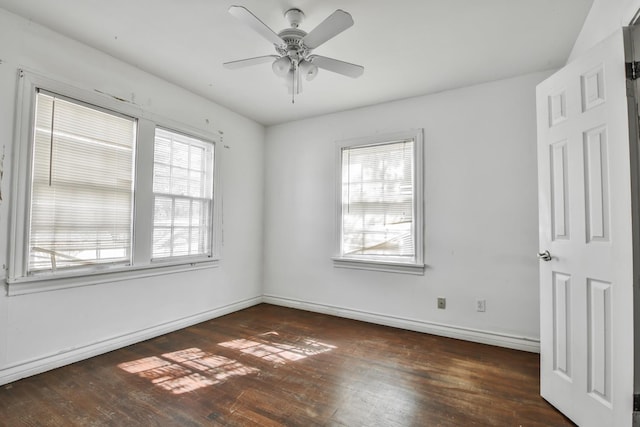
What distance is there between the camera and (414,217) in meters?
3.42

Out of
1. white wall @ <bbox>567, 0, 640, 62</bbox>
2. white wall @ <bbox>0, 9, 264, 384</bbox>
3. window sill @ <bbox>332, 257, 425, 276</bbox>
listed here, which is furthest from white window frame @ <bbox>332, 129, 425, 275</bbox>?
white wall @ <bbox>567, 0, 640, 62</bbox>

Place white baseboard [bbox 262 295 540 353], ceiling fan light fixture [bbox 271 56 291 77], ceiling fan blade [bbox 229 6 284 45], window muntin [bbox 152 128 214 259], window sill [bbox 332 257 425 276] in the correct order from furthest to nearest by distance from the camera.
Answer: window sill [bbox 332 257 425 276]
window muntin [bbox 152 128 214 259]
white baseboard [bbox 262 295 540 353]
ceiling fan light fixture [bbox 271 56 291 77]
ceiling fan blade [bbox 229 6 284 45]

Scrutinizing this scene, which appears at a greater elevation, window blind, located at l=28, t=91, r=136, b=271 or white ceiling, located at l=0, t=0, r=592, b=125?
white ceiling, located at l=0, t=0, r=592, b=125

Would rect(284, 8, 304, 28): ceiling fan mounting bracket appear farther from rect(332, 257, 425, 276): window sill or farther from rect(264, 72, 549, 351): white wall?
rect(332, 257, 425, 276): window sill

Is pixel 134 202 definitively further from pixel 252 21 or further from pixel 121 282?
pixel 252 21

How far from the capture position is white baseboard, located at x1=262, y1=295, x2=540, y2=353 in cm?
286

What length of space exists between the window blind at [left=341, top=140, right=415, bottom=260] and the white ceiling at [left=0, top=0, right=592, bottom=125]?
0.77 metres

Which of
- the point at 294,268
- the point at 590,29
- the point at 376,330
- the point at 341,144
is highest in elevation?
the point at 590,29

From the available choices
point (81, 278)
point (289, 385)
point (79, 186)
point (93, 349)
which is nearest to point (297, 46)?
point (79, 186)

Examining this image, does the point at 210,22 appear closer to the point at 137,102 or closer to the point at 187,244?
the point at 137,102

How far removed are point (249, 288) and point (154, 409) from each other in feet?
7.98

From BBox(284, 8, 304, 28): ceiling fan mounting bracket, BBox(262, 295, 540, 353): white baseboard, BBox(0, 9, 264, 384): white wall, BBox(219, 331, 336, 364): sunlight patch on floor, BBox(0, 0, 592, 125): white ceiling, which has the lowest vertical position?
BBox(219, 331, 336, 364): sunlight patch on floor

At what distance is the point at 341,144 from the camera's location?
3.94m

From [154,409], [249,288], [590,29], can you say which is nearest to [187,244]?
[249,288]
